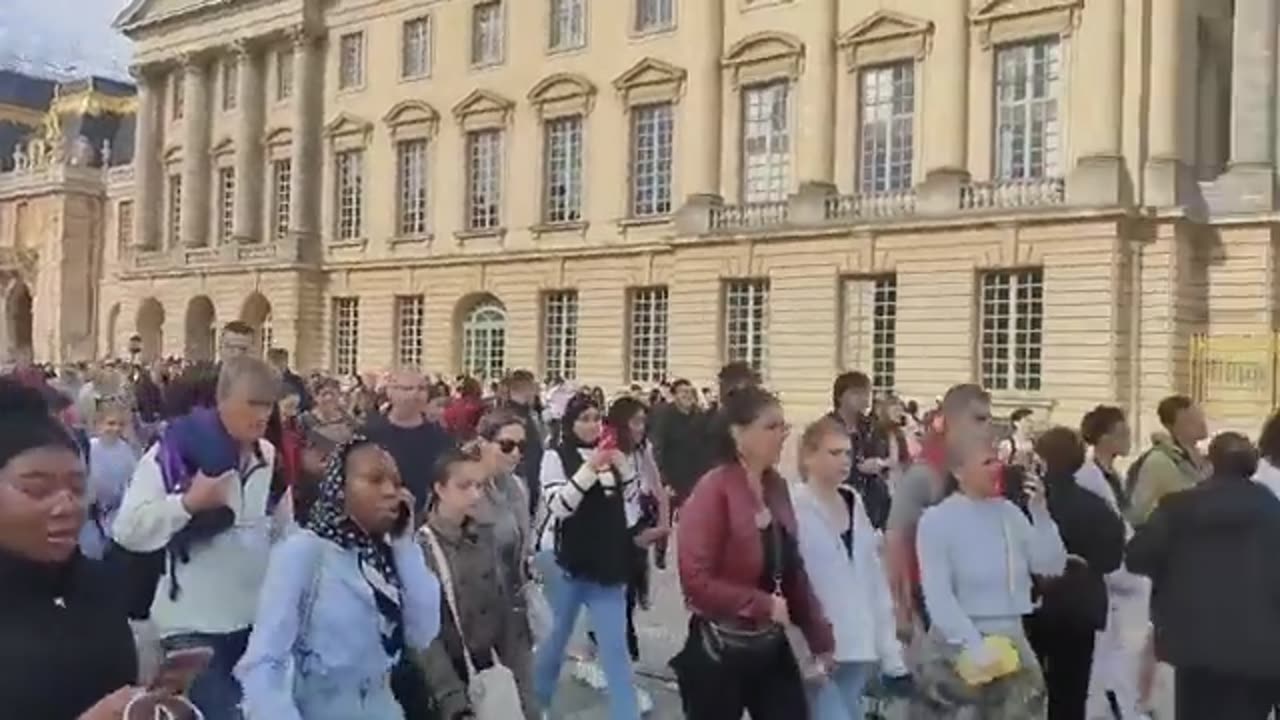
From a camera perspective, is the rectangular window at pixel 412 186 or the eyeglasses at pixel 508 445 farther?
the rectangular window at pixel 412 186

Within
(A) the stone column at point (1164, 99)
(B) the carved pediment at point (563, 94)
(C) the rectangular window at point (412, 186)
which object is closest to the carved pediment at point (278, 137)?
(C) the rectangular window at point (412, 186)

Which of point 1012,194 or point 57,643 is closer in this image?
point 57,643

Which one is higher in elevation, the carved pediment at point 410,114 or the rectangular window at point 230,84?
the rectangular window at point 230,84

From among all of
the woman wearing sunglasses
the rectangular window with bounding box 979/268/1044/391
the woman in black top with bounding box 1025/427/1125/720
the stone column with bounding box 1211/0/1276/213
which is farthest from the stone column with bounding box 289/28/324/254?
the woman in black top with bounding box 1025/427/1125/720

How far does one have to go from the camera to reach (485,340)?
127 ft

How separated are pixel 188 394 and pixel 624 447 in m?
2.66

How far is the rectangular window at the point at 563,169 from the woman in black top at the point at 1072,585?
28.8 meters

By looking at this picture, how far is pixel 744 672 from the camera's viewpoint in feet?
19.2

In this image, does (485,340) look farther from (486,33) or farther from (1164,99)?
(1164,99)

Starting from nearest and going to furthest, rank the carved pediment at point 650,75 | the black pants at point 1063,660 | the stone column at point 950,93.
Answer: the black pants at point 1063,660 < the stone column at point 950,93 < the carved pediment at point 650,75

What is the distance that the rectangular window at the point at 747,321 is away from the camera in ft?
103

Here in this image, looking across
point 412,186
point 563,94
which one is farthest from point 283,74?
point 563,94

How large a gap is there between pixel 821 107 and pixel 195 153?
22967 mm

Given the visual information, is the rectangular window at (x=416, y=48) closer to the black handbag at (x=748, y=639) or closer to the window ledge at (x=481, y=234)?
the window ledge at (x=481, y=234)
